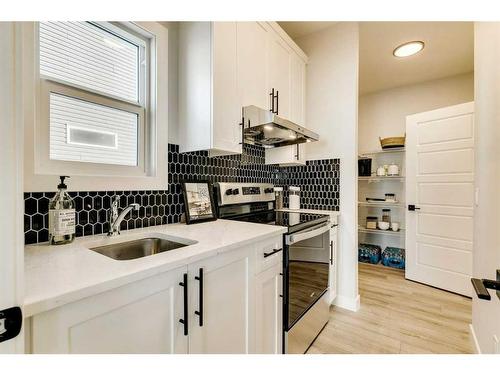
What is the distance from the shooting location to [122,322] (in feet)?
2.30

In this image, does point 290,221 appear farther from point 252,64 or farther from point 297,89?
point 297,89

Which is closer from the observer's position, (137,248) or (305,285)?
(137,248)

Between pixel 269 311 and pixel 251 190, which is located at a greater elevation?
pixel 251 190

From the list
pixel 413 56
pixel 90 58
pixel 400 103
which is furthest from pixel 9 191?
pixel 400 103

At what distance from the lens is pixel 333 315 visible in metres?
2.16

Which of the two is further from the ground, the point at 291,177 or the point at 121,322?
the point at 291,177

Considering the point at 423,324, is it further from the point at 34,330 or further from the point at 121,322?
the point at 34,330

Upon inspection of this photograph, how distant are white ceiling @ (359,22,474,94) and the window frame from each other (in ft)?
6.99

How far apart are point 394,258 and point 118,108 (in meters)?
3.79

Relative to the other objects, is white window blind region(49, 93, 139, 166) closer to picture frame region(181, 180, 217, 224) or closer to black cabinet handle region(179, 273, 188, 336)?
picture frame region(181, 180, 217, 224)

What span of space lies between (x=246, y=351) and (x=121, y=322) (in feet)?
2.39

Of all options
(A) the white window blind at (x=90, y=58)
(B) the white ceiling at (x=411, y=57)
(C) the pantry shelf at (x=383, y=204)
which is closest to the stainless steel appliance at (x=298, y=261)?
(A) the white window blind at (x=90, y=58)

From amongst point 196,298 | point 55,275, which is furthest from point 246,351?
point 55,275

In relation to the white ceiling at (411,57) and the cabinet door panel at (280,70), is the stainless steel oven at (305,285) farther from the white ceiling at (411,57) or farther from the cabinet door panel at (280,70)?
the white ceiling at (411,57)
